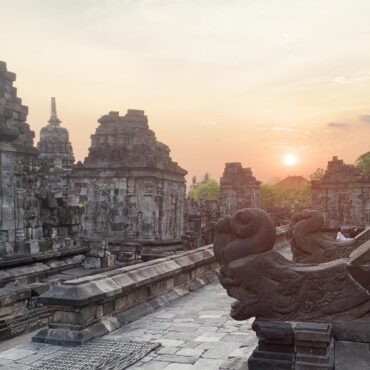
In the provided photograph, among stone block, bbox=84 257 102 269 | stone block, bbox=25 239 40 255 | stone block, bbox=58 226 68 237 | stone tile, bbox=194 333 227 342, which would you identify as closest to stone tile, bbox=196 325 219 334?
stone tile, bbox=194 333 227 342

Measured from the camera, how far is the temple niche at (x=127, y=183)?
16703 millimetres

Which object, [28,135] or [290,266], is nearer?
[290,266]

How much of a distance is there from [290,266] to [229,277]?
59 cm

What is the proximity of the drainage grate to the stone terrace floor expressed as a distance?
5.0 inches

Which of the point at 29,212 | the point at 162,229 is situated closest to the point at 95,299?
the point at 29,212

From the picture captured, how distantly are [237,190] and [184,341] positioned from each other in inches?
1148

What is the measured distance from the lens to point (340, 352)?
419cm

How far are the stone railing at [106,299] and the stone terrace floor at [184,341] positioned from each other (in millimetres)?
174

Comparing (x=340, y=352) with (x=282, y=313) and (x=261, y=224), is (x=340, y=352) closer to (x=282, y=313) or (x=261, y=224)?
(x=282, y=313)

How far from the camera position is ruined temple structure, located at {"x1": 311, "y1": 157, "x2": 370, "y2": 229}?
85.3 ft

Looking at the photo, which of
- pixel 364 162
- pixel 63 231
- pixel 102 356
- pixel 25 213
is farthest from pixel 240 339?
pixel 364 162

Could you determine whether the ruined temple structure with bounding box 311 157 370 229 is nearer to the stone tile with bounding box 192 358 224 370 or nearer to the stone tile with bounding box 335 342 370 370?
the stone tile with bounding box 192 358 224 370

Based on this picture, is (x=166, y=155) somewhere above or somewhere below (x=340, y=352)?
above

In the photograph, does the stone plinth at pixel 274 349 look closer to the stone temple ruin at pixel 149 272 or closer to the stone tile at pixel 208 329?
the stone temple ruin at pixel 149 272
